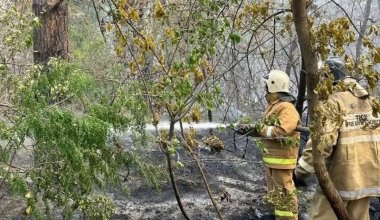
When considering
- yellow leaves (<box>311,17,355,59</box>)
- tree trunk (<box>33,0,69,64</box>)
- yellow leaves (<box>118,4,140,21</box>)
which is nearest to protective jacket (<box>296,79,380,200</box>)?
yellow leaves (<box>311,17,355,59</box>)

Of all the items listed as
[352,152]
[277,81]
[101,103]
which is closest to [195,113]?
[101,103]

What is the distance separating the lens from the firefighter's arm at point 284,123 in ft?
17.6

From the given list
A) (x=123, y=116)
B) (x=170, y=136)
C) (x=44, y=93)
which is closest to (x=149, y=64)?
(x=170, y=136)

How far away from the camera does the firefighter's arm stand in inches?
212

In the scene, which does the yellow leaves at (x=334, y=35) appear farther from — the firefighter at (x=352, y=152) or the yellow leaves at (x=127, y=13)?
the yellow leaves at (x=127, y=13)

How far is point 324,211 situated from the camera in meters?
4.37

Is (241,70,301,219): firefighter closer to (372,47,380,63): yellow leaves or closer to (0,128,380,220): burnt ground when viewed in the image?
(0,128,380,220): burnt ground

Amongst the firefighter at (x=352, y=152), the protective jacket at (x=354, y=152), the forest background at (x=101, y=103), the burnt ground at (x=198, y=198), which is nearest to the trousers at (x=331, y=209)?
the firefighter at (x=352, y=152)

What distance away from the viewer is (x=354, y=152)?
4.18 meters

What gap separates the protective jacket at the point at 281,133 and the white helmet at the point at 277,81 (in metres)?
0.07

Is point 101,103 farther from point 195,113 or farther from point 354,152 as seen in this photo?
point 354,152

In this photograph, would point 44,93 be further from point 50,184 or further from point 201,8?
point 201,8

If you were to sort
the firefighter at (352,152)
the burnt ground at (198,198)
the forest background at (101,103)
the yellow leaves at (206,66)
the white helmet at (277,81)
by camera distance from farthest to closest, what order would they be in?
the burnt ground at (198,198)
the white helmet at (277,81)
the yellow leaves at (206,66)
the firefighter at (352,152)
the forest background at (101,103)

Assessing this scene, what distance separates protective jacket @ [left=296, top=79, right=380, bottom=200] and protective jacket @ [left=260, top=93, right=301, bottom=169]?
1.07 m
